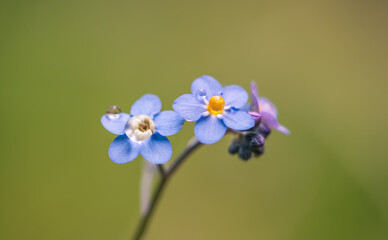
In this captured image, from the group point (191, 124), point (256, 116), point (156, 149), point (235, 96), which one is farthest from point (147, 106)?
point (191, 124)

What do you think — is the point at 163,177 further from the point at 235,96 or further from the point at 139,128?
the point at 235,96

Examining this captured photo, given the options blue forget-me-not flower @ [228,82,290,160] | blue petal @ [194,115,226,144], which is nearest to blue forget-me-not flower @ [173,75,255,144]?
blue petal @ [194,115,226,144]

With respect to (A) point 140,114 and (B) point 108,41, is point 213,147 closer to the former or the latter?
(B) point 108,41

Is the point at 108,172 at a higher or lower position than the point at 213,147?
lower

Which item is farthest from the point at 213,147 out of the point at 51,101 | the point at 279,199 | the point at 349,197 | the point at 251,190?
the point at 51,101

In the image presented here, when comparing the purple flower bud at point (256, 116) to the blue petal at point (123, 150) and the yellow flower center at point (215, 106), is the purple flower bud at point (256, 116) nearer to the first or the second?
the yellow flower center at point (215, 106)

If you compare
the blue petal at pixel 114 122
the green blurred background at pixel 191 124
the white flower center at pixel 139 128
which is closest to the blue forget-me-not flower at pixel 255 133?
the white flower center at pixel 139 128

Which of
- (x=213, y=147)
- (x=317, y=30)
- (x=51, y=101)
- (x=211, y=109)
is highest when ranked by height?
(x=317, y=30)

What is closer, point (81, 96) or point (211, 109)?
point (211, 109)
